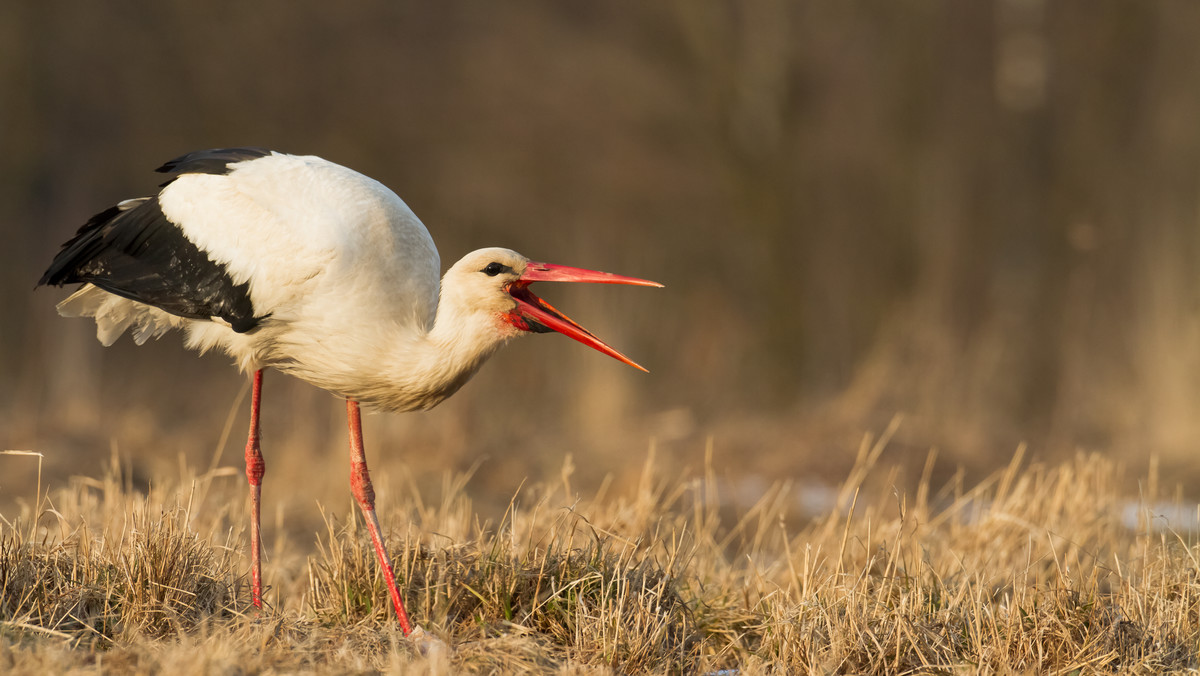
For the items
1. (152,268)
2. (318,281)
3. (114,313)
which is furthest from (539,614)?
(114,313)

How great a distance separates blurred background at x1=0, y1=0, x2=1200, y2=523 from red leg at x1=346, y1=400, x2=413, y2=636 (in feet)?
13.0

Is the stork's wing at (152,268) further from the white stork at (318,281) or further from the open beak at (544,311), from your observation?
the open beak at (544,311)

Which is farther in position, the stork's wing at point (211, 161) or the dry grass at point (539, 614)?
the stork's wing at point (211, 161)

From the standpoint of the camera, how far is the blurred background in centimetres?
1012

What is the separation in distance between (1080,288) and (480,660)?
1451 centimetres

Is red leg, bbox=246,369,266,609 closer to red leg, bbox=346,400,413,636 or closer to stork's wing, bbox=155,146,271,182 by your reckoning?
red leg, bbox=346,400,413,636

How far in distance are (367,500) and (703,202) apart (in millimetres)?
14398

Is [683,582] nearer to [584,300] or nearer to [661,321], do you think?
[584,300]

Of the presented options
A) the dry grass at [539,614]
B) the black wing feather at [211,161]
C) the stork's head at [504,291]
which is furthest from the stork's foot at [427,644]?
the black wing feather at [211,161]

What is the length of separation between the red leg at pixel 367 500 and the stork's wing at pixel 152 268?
1.89ft

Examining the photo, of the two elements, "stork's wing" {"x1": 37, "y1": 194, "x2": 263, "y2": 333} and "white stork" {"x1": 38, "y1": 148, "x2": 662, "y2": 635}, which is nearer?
"white stork" {"x1": 38, "y1": 148, "x2": 662, "y2": 635}

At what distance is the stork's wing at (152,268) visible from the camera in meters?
4.35

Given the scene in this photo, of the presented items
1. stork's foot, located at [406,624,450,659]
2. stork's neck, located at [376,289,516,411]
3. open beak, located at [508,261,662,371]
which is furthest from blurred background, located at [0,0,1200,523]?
stork's foot, located at [406,624,450,659]

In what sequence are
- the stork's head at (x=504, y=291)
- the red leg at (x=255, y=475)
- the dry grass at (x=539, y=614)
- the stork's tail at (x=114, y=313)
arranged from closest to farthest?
the dry grass at (x=539, y=614)
the stork's head at (x=504, y=291)
the red leg at (x=255, y=475)
the stork's tail at (x=114, y=313)
